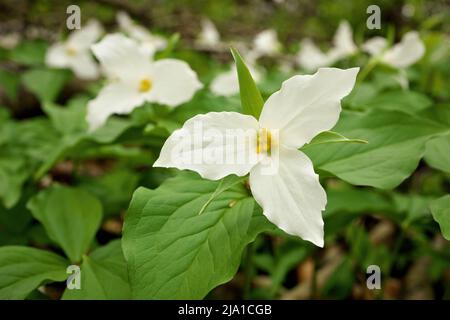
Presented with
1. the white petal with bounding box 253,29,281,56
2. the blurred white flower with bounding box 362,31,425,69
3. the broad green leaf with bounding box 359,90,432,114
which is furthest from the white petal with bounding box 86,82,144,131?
the white petal with bounding box 253,29,281,56

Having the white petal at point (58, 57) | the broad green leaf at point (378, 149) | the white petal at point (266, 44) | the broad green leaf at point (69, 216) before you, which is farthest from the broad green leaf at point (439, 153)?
the white petal at point (58, 57)

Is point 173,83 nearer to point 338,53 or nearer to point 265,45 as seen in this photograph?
point 338,53

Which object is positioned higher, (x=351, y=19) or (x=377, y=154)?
(x=351, y=19)

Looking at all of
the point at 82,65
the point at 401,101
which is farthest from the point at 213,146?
the point at 82,65

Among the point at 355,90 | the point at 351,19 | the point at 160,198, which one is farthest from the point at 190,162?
the point at 351,19
